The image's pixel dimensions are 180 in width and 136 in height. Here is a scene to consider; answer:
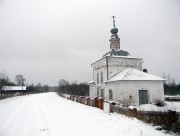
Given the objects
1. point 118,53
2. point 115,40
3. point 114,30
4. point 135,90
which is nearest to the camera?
point 135,90

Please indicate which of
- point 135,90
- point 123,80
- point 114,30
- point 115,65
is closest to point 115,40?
point 114,30

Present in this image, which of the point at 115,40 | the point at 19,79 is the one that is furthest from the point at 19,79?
the point at 115,40

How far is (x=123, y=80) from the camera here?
21031mm

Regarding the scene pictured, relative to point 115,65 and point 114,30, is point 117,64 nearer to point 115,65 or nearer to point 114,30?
point 115,65

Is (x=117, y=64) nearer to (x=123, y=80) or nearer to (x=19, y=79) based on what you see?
(x=123, y=80)

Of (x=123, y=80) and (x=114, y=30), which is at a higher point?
(x=114, y=30)

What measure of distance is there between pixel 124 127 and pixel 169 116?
2.99 metres

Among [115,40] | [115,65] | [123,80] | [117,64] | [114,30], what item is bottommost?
[123,80]

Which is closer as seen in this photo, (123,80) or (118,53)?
(123,80)

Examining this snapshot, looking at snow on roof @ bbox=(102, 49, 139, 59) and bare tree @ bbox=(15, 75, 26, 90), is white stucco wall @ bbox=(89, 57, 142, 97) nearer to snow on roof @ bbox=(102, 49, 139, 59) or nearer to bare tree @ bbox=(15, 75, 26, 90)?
snow on roof @ bbox=(102, 49, 139, 59)

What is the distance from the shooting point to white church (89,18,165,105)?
2103 centimetres

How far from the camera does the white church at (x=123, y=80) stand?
2103 cm

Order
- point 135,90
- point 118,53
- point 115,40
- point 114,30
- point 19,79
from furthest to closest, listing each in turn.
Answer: point 19,79, point 114,30, point 115,40, point 118,53, point 135,90

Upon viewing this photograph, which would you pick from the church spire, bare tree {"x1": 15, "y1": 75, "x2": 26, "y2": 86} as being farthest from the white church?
bare tree {"x1": 15, "y1": 75, "x2": 26, "y2": 86}
